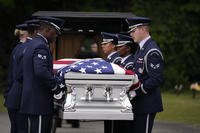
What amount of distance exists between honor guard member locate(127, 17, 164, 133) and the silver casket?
31 cm

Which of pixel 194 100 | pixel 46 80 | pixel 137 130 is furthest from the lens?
pixel 194 100

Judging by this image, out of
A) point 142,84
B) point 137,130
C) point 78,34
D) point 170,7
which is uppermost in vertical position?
point 170,7

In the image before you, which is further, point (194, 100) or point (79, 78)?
point (194, 100)

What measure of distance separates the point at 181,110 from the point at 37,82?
11.5m

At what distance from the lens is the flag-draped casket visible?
8148mm

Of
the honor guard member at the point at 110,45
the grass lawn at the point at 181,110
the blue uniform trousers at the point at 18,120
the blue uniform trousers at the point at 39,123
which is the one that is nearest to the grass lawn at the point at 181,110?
the grass lawn at the point at 181,110

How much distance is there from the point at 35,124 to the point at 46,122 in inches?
5.0

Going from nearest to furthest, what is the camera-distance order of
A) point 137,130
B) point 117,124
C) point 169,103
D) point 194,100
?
point 137,130 → point 117,124 → point 169,103 → point 194,100

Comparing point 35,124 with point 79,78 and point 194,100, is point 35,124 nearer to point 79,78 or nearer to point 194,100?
point 79,78

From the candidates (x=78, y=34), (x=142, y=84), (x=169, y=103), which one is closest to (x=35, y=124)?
(x=142, y=84)

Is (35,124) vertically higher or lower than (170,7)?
lower

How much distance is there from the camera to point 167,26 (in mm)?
28359

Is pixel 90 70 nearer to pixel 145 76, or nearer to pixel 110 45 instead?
pixel 145 76

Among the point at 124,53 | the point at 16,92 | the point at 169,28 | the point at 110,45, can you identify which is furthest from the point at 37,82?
the point at 169,28
